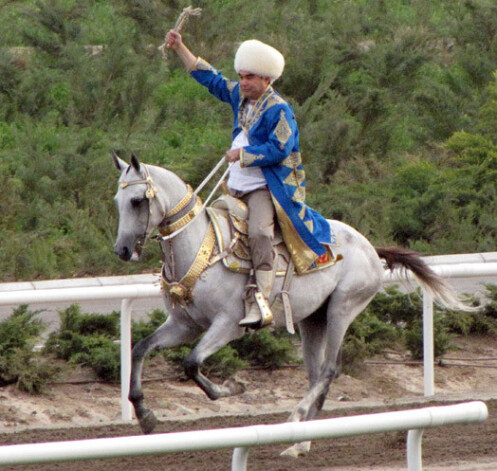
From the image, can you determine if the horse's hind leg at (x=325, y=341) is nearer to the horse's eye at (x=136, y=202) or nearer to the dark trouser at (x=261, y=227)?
the dark trouser at (x=261, y=227)

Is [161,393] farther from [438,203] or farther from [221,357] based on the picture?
[438,203]

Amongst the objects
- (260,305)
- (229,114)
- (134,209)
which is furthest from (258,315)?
(229,114)

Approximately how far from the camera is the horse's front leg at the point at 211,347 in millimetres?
7230

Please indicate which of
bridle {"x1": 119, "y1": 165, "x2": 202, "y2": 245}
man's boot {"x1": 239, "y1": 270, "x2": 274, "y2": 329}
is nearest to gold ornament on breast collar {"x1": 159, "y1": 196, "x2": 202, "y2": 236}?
bridle {"x1": 119, "y1": 165, "x2": 202, "y2": 245}

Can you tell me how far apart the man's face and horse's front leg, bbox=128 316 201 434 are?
4.77ft

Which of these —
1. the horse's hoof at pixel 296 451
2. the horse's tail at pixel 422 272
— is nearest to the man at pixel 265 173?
the horse's hoof at pixel 296 451

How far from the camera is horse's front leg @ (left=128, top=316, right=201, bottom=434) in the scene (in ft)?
23.9

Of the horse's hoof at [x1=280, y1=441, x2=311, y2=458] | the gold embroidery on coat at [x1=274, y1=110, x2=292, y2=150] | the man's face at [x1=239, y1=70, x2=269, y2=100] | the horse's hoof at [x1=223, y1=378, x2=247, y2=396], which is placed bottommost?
the horse's hoof at [x1=280, y1=441, x2=311, y2=458]

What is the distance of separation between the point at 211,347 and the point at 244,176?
3.67 ft

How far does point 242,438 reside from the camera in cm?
449

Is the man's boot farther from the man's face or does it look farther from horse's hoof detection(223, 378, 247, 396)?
the man's face

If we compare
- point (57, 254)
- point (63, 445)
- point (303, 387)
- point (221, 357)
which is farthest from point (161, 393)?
point (57, 254)

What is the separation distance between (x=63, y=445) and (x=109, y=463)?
9.20 feet

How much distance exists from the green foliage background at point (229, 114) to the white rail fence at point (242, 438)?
29.1 ft
